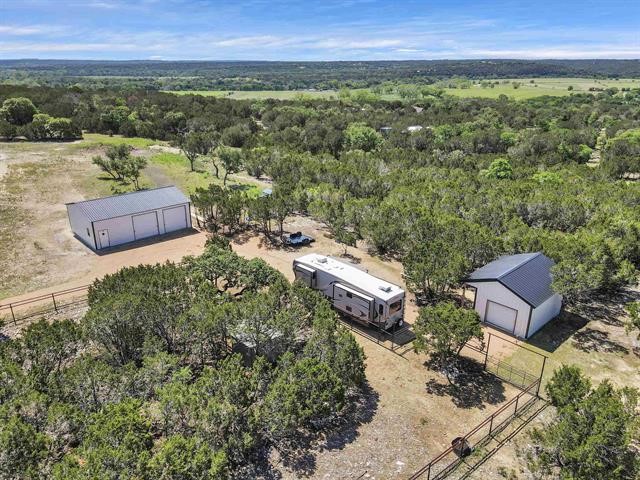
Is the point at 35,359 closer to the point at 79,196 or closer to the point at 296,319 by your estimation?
the point at 296,319

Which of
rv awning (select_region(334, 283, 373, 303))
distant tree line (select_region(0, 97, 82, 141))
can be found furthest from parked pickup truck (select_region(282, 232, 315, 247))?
distant tree line (select_region(0, 97, 82, 141))

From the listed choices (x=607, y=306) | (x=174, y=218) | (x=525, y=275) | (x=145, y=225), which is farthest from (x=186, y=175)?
(x=607, y=306)

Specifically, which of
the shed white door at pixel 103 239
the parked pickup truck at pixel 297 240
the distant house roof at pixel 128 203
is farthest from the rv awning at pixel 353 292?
the shed white door at pixel 103 239

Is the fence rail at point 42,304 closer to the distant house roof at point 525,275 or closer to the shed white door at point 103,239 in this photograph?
the shed white door at point 103,239

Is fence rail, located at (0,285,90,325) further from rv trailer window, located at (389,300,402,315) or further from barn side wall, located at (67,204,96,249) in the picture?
rv trailer window, located at (389,300,402,315)

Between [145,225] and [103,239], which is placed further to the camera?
[145,225]

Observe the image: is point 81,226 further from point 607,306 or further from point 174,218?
point 607,306

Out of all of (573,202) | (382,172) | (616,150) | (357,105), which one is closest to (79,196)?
(382,172)

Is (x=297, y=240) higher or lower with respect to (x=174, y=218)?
lower
